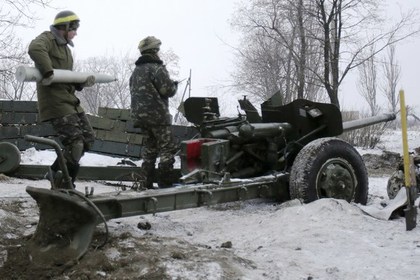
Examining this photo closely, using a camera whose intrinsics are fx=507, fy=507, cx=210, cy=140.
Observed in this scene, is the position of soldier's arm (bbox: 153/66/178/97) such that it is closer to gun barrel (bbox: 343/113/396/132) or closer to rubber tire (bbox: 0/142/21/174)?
rubber tire (bbox: 0/142/21/174)

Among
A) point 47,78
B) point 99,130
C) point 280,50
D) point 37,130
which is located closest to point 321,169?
point 47,78

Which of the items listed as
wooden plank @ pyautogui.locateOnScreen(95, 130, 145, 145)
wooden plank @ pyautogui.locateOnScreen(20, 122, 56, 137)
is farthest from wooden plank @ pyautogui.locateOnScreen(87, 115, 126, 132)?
wooden plank @ pyautogui.locateOnScreen(20, 122, 56, 137)

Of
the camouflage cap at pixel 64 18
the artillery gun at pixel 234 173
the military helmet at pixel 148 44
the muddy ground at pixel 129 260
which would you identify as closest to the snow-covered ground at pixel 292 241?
Result: the muddy ground at pixel 129 260

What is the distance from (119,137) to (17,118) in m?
2.54

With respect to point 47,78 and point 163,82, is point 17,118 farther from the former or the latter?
point 47,78

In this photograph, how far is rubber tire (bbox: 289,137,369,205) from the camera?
526cm

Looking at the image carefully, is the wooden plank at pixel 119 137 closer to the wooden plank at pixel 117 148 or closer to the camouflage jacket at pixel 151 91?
the wooden plank at pixel 117 148

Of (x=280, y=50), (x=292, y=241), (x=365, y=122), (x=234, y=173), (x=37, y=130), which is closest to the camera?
(x=292, y=241)

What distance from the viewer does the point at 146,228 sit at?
15.4 feet

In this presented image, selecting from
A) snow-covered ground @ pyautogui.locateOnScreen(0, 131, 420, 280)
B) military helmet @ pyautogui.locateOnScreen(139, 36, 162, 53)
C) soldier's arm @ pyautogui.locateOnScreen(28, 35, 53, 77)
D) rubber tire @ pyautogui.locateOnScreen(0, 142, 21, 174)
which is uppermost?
military helmet @ pyautogui.locateOnScreen(139, 36, 162, 53)

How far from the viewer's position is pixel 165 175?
5727 mm

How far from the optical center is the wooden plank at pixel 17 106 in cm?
1247

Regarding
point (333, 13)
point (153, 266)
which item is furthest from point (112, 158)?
point (153, 266)

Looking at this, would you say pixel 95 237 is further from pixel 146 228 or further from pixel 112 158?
Result: pixel 112 158
